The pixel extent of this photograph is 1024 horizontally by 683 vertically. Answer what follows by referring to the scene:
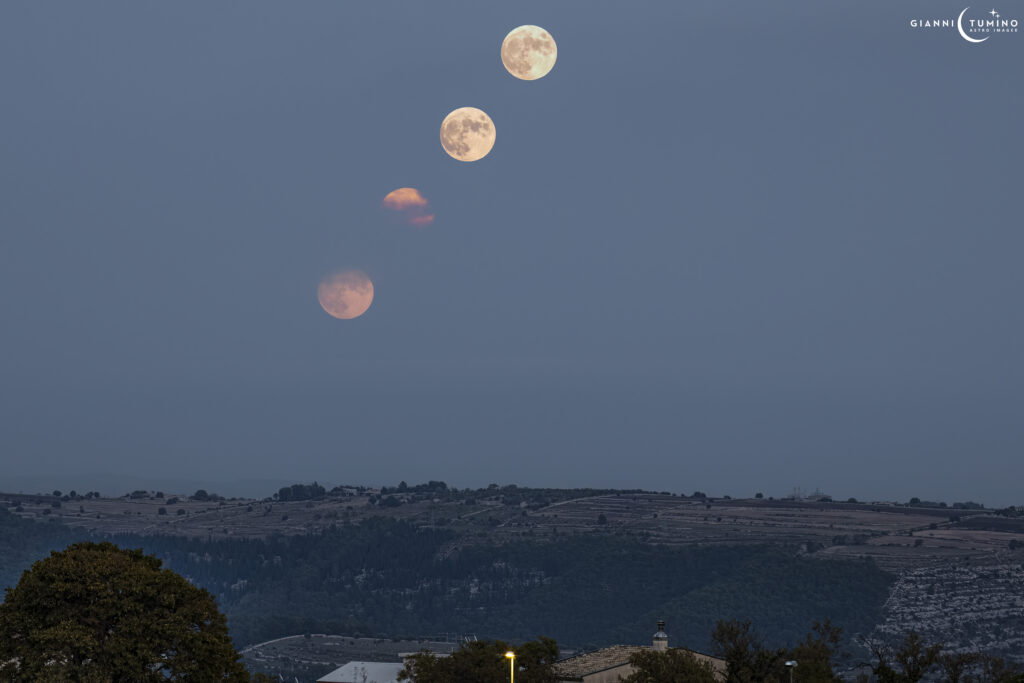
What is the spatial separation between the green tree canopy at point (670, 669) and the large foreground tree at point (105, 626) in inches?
869

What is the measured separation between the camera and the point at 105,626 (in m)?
57.1

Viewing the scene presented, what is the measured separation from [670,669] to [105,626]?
28334 millimetres

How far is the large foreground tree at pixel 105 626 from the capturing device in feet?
181

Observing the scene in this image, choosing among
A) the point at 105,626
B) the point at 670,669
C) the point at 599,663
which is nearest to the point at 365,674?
the point at 599,663

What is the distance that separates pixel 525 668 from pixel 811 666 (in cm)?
1674

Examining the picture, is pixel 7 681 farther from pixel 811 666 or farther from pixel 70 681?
pixel 811 666

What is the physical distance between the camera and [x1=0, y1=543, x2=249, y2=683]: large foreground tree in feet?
181

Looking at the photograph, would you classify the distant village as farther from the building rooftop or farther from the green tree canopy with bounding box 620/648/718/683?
the green tree canopy with bounding box 620/648/718/683

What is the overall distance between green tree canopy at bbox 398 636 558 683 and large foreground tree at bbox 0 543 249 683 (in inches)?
830

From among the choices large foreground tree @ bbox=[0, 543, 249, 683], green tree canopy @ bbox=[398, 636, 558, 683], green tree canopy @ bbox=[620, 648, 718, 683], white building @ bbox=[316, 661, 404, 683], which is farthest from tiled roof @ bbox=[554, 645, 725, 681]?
large foreground tree @ bbox=[0, 543, 249, 683]

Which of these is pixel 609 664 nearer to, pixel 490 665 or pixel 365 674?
pixel 490 665

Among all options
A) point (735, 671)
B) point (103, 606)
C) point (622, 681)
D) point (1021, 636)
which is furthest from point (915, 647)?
point (1021, 636)

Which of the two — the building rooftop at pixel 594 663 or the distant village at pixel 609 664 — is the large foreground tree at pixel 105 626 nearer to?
the distant village at pixel 609 664

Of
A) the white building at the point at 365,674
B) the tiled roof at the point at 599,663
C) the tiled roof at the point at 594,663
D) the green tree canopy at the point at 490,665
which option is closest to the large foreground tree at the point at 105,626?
the green tree canopy at the point at 490,665
